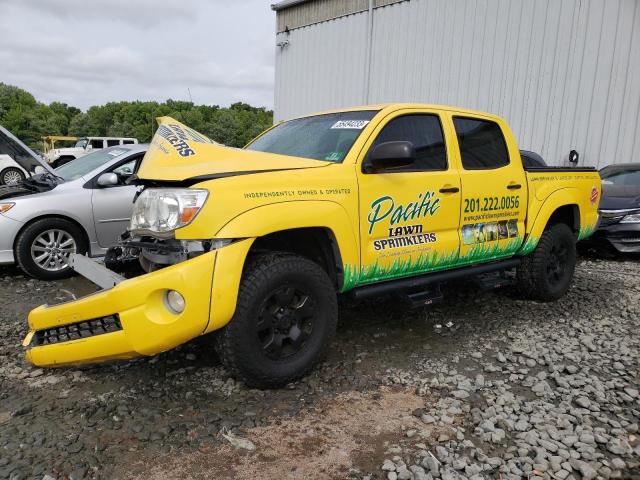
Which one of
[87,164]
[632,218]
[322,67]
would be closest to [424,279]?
[87,164]

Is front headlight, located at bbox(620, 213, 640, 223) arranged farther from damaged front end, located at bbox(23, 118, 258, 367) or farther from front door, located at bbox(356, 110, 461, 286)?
damaged front end, located at bbox(23, 118, 258, 367)

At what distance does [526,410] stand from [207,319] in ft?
6.16

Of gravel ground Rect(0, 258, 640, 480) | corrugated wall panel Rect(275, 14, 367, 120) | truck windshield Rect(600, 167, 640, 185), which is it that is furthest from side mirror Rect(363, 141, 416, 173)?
corrugated wall panel Rect(275, 14, 367, 120)

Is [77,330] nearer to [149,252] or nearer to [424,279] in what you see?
[149,252]

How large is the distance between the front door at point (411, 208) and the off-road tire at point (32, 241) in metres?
3.68

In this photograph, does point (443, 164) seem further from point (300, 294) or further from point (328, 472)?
point (328, 472)

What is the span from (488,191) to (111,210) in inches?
159

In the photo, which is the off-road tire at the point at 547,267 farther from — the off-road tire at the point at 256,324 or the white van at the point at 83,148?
the white van at the point at 83,148

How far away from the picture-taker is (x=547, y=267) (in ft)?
15.9

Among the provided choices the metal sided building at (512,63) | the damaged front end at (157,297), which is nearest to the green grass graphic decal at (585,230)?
the damaged front end at (157,297)

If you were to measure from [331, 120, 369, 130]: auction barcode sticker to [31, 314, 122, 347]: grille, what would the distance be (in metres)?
2.03

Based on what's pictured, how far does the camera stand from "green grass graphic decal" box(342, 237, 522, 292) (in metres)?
3.29

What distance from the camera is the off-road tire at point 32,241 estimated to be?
17.0 feet

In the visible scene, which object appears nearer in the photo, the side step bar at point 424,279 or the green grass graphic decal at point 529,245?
the side step bar at point 424,279
